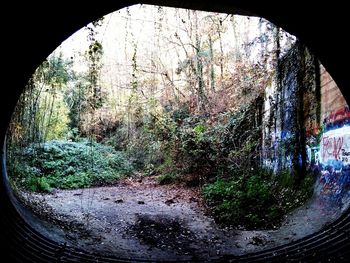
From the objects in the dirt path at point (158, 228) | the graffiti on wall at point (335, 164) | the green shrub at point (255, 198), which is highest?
the graffiti on wall at point (335, 164)

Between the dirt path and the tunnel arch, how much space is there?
3.99 ft

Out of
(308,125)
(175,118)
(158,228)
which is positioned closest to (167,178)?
(175,118)

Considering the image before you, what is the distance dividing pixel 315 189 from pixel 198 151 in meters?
6.57

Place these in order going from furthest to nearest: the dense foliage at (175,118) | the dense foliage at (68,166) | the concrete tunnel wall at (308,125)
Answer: the dense foliage at (68,166)
the dense foliage at (175,118)
the concrete tunnel wall at (308,125)

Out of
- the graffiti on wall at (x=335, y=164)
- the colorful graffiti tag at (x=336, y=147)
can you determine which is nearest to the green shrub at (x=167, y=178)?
the graffiti on wall at (x=335, y=164)

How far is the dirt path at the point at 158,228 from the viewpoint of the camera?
718cm

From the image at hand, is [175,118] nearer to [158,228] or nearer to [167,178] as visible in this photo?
[167,178]

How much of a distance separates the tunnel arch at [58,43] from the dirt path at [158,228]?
1.22 meters

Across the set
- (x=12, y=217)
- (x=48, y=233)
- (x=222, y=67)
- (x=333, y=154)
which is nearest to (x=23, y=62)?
(x=12, y=217)

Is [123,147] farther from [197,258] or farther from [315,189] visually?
[197,258]

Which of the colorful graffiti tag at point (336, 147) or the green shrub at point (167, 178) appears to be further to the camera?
the green shrub at point (167, 178)

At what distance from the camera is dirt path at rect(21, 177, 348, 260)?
7176 mm

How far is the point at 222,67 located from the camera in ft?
61.9

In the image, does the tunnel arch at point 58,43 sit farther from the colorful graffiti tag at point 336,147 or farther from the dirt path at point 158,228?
the colorful graffiti tag at point 336,147
